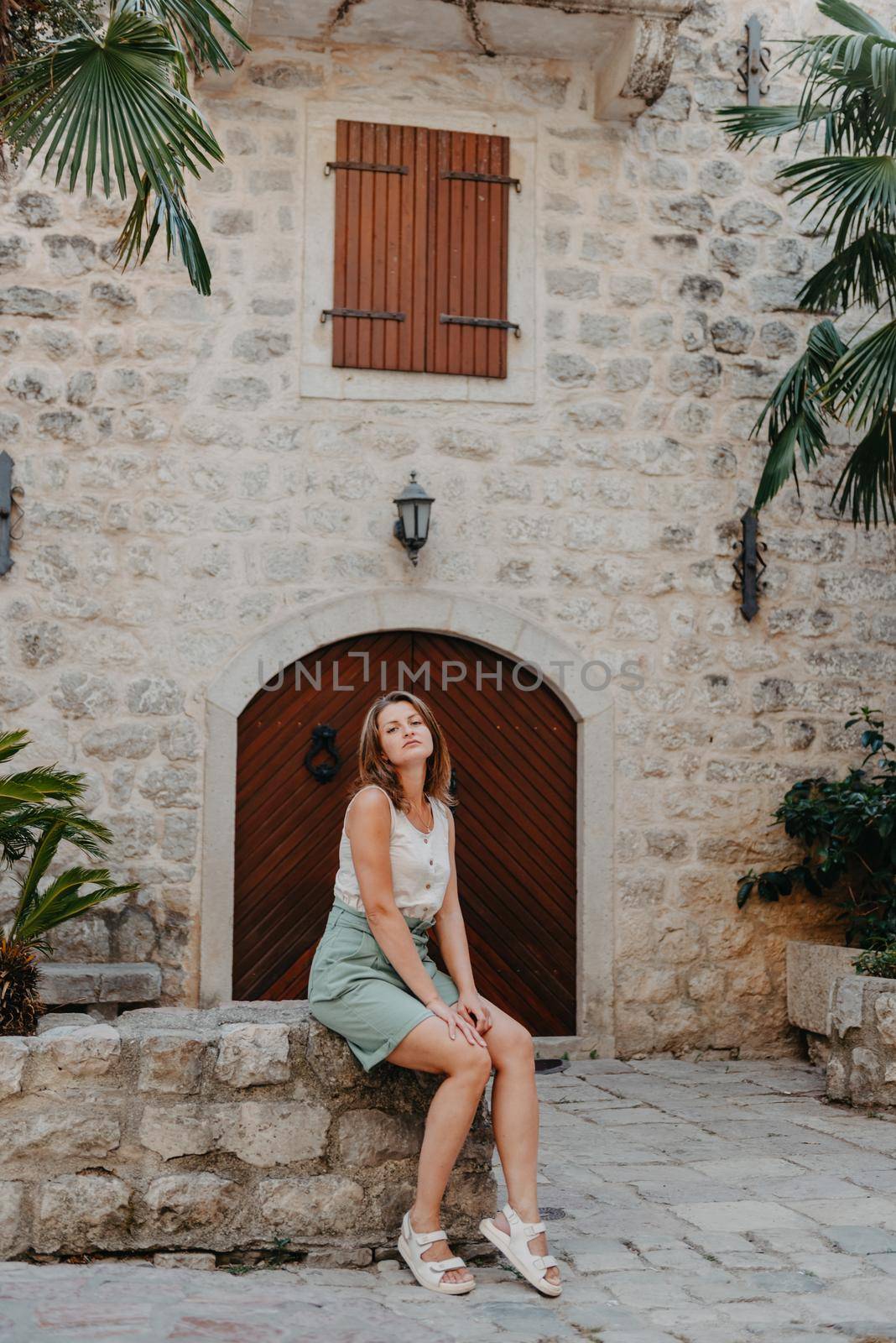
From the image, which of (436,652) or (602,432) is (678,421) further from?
(436,652)

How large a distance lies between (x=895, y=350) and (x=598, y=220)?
5.98 feet

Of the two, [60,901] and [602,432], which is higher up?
[602,432]

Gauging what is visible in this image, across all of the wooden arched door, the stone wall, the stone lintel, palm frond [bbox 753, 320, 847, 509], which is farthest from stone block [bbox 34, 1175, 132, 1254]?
the stone lintel

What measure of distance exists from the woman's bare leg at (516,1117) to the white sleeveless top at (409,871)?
0.37 metres

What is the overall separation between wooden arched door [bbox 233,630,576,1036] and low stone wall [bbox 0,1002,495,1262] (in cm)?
315

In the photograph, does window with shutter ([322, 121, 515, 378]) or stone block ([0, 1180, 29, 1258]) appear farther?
window with shutter ([322, 121, 515, 378])

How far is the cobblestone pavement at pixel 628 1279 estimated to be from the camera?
314 centimetres

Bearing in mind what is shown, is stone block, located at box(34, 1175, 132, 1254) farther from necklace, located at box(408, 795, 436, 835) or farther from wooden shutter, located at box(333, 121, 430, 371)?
wooden shutter, located at box(333, 121, 430, 371)

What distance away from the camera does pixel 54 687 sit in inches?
265

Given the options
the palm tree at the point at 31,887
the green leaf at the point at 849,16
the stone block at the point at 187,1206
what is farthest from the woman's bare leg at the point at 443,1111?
the green leaf at the point at 849,16

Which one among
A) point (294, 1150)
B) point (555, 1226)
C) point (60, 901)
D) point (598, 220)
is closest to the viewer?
point (294, 1150)

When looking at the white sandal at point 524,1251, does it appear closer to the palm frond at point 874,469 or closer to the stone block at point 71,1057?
the stone block at point 71,1057

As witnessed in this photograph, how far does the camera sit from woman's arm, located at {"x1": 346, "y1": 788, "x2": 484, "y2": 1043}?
3.71 metres

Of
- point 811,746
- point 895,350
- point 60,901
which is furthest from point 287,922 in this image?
point 895,350
